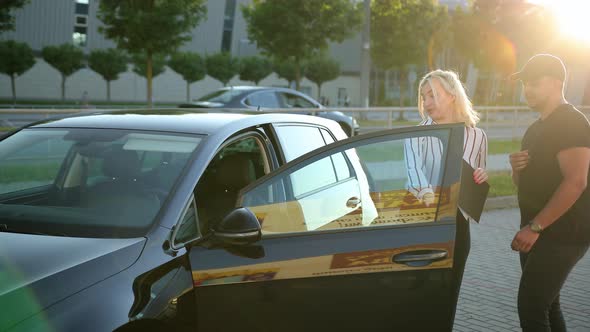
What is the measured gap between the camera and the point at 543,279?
340 cm

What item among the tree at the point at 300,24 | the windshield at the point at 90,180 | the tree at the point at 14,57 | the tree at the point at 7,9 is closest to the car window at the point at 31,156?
the windshield at the point at 90,180

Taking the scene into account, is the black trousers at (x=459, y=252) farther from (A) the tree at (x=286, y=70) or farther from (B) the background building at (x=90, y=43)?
(A) the tree at (x=286, y=70)

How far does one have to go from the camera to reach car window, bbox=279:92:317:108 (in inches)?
724

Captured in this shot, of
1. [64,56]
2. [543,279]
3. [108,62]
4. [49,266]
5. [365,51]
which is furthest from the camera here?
[108,62]

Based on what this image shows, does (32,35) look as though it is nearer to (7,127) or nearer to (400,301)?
(7,127)

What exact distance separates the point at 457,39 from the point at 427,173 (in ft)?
187

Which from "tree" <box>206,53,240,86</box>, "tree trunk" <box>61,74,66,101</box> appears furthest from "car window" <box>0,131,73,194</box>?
"tree" <box>206,53,240,86</box>

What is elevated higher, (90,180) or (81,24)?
(81,24)

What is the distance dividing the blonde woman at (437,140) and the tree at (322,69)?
2251 inches

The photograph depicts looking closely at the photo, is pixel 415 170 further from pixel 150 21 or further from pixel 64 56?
pixel 64 56

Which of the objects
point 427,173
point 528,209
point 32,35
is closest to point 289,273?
point 427,173

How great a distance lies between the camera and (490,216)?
10.1 m

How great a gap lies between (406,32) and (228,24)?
2100cm

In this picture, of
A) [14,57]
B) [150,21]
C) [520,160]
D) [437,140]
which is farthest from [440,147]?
[14,57]
